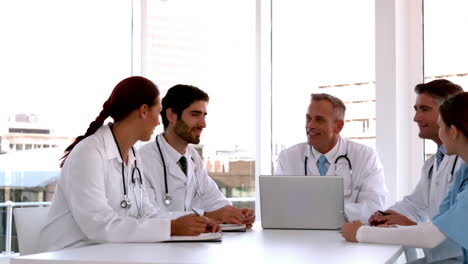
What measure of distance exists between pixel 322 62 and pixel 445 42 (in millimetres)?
843

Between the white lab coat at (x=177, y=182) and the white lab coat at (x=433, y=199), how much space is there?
100cm

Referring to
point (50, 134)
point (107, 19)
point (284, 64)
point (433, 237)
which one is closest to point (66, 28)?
point (107, 19)

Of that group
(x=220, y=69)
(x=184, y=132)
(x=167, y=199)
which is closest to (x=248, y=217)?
(x=167, y=199)

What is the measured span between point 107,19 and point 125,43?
0.90 feet

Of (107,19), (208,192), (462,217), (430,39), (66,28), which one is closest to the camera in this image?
(462,217)

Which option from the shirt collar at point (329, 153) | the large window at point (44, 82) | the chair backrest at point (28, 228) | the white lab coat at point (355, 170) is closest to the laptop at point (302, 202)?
the white lab coat at point (355, 170)

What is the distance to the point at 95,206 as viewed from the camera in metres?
2.66

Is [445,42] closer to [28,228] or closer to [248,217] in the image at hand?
[248,217]

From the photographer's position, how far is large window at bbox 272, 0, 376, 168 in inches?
182

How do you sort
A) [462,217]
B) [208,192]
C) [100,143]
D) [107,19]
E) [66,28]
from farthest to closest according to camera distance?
[107,19], [66,28], [208,192], [100,143], [462,217]

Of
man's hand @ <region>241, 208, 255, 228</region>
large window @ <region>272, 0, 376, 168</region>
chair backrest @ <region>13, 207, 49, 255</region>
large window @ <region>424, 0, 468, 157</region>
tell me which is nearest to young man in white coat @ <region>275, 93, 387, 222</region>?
large window @ <region>272, 0, 376, 168</region>

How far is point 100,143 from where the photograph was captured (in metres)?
2.88

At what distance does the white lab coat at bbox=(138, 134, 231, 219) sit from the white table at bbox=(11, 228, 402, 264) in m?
0.95

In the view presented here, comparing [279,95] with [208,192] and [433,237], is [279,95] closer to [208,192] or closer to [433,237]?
[208,192]
